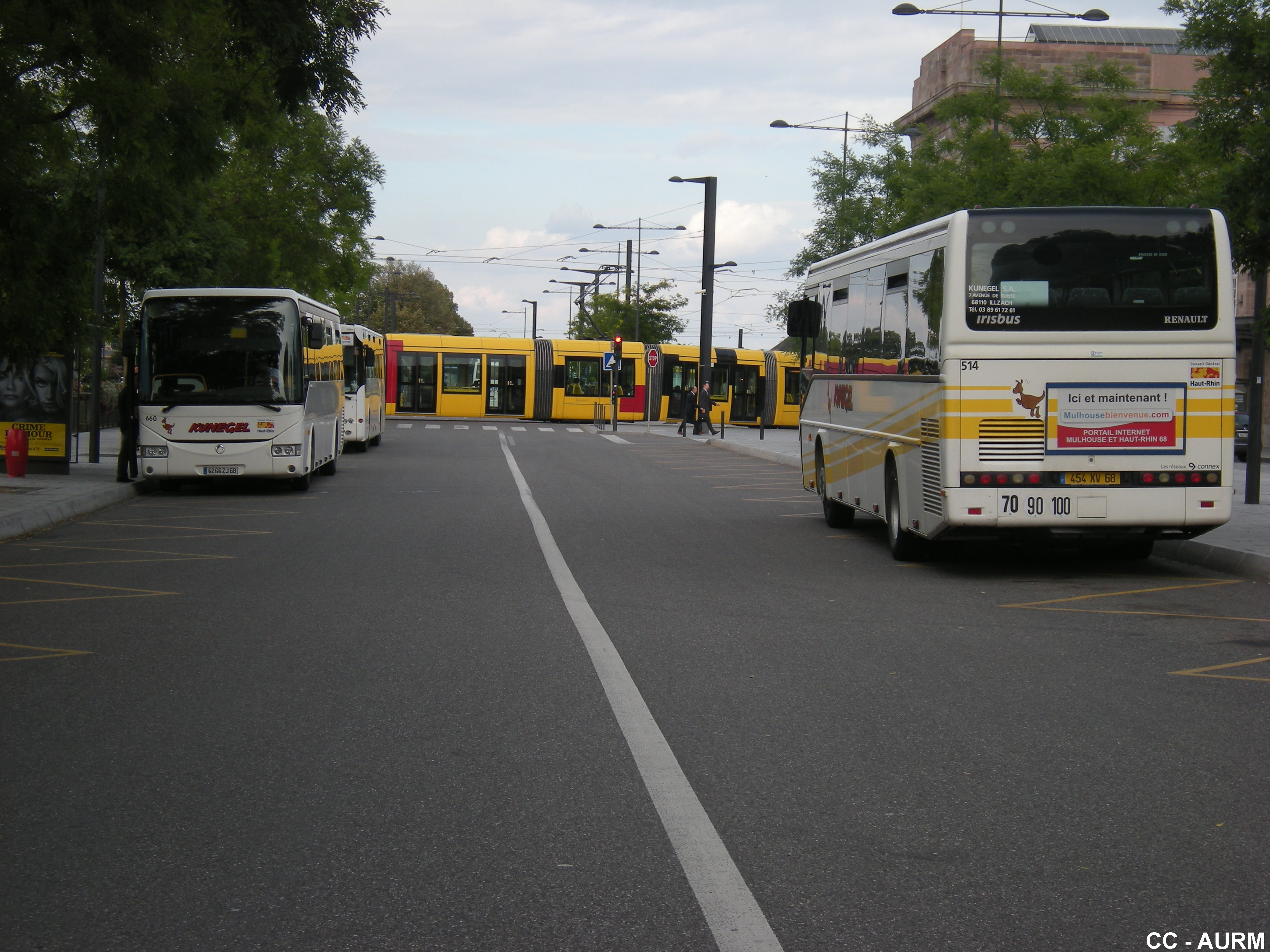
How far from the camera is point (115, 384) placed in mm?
51281

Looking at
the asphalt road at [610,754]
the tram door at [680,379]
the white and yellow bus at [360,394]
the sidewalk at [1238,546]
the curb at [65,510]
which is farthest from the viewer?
the tram door at [680,379]

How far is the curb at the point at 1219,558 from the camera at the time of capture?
467 inches

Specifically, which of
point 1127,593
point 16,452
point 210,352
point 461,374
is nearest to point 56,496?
point 16,452

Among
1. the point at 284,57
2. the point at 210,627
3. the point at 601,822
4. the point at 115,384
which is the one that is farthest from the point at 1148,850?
the point at 115,384

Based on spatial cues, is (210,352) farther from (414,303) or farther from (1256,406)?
(414,303)

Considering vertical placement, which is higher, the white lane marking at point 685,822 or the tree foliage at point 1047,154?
the tree foliage at point 1047,154

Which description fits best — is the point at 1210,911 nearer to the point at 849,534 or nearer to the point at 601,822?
the point at 601,822

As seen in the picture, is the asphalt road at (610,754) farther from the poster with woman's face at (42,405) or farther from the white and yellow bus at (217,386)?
the poster with woman's face at (42,405)

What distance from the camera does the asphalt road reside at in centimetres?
403

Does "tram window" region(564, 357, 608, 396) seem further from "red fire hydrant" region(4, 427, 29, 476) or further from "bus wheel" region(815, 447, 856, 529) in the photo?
"bus wheel" region(815, 447, 856, 529)

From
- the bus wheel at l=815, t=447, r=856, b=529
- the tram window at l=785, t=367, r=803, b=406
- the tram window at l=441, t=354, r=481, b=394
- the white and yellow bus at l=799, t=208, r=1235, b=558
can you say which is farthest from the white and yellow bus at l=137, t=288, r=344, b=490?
the tram window at l=785, t=367, r=803, b=406

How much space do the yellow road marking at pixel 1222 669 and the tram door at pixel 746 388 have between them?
49.2m

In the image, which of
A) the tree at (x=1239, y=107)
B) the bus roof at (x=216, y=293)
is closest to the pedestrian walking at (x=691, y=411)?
the bus roof at (x=216, y=293)

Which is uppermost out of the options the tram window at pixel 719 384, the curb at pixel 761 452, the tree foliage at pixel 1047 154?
the tree foliage at pixel 1047 154
